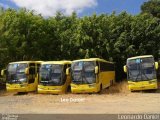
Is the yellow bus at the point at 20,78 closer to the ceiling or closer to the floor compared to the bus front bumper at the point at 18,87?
closer to the ceiling

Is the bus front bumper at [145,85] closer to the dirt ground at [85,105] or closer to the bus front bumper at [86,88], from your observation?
the dirt ground at [85,105]

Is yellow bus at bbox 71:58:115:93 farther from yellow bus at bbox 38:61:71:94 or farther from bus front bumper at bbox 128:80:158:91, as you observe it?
bus front bumper at bbox 128:80:158:91

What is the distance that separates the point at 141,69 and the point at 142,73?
0.35m

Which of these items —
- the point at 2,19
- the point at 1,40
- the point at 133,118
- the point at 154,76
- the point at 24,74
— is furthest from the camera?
the point at 2,19

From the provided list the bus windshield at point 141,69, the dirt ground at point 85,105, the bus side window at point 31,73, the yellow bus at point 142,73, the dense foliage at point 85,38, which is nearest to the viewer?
the dirt ground at point 85,105

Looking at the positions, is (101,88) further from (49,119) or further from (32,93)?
(49,119)

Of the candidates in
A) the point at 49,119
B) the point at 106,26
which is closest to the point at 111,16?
the point at 106,26

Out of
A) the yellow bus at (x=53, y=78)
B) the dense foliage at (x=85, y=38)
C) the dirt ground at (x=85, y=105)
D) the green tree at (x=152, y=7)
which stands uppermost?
the green tree at (x=152, y=7)

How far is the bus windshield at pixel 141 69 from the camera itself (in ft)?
105

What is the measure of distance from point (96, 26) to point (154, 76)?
1616cm

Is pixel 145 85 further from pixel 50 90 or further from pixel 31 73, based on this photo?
pixel 31 73

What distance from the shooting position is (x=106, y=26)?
47656mm

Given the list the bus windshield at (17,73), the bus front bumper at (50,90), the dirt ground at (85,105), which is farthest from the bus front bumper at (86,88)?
the bus windshield at (17,73)

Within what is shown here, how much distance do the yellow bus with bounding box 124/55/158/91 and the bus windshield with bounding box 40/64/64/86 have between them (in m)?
5.31
